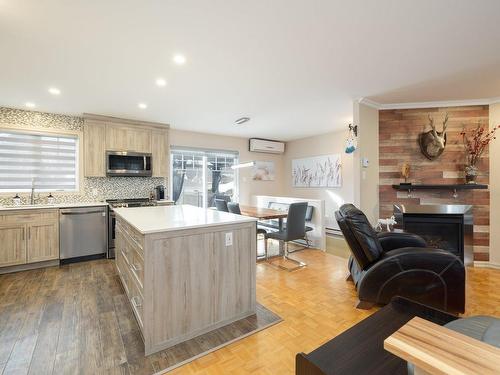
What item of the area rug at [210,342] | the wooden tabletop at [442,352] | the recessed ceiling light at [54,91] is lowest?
the area rug at [210,342]

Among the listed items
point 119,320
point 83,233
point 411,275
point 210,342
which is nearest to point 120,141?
point 83,233

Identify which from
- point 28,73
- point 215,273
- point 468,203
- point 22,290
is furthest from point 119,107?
point 468,203

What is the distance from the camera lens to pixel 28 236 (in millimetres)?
3578

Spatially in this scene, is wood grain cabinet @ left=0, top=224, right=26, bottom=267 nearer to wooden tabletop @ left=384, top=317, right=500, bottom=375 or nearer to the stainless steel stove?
the stainless steel stove

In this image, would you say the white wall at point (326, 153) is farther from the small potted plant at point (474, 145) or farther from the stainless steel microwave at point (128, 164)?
the stainless steel microwave at point (128, 164)

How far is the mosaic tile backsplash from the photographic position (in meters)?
3.91

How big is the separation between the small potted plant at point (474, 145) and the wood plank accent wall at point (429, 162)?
75 mm

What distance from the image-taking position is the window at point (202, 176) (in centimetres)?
566

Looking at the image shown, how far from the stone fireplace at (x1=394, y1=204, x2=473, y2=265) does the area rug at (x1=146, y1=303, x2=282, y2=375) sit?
2.63 m

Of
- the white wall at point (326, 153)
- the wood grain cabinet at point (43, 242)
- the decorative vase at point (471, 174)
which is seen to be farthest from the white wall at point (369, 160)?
the wood grain cabinet at point (43, 242)

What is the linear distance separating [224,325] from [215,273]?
0.50 m

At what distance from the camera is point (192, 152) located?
5.79m

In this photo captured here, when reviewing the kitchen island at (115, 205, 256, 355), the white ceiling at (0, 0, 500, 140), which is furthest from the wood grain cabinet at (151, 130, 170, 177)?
the kitchen island at (115, 205, 256, 355)

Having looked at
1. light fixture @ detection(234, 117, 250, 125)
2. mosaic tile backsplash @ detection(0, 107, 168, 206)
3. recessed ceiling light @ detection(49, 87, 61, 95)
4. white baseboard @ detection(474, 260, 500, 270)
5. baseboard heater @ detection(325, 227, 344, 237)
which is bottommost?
white baseboard @ detection(474, 260, 500, 270)
